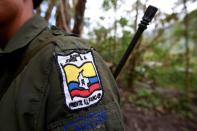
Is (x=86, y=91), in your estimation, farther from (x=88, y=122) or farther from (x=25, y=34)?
(x=25, y=34)

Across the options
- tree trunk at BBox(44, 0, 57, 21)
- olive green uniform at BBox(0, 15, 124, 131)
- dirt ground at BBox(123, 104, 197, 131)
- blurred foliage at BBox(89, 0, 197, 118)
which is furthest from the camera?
dirt ground at BBox(123, 104, 197, 131)

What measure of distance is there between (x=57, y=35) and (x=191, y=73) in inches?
215

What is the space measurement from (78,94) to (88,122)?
107 millimetres

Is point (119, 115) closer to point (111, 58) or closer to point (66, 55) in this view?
point (66, 55)

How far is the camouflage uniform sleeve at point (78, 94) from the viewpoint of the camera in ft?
4.09

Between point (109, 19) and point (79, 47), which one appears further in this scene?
point (109, 19)

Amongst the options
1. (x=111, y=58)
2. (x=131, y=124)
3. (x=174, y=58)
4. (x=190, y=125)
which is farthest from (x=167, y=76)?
(x=111, y=58)

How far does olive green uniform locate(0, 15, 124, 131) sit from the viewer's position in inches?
48.9

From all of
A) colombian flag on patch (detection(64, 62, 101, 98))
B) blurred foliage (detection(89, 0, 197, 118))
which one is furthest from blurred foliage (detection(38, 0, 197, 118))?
colombian flag on patch (detection(64, 62, 101, 98))

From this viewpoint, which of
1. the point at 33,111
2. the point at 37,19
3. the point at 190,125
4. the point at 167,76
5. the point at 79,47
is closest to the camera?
the point at 33,111

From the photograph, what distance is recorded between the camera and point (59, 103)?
124cm

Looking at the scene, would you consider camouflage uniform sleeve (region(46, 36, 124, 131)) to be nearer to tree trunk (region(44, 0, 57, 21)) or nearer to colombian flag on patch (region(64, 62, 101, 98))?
colombian flag on patch (region(64, 62, 101, 98))

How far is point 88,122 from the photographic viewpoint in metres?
1.27

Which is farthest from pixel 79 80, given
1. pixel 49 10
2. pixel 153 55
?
pixel 153 55
